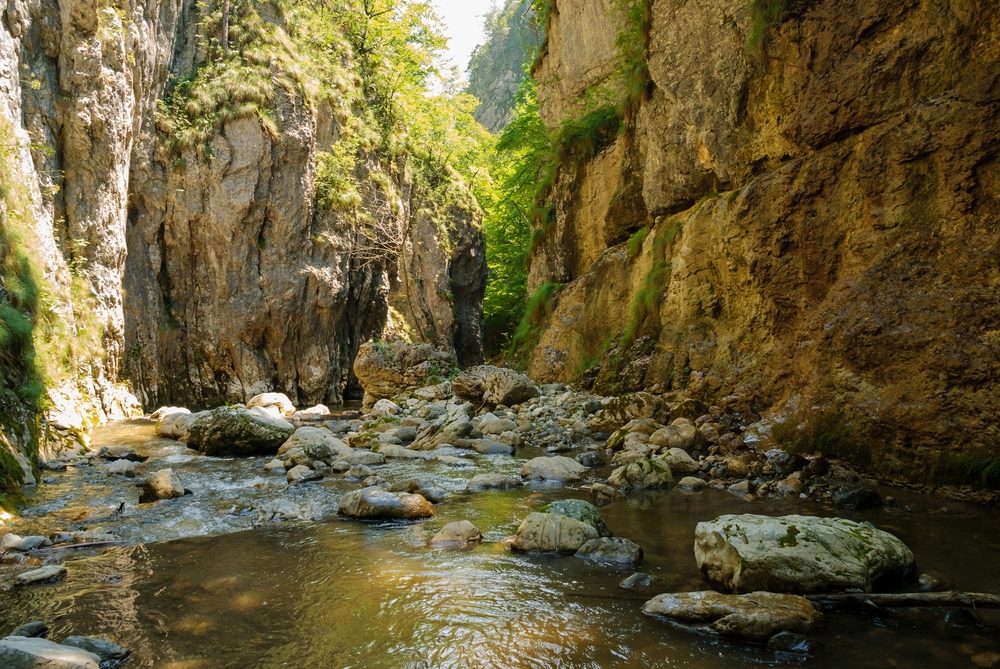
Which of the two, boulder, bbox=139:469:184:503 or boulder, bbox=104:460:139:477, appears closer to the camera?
boulder, bbox=139:469:184:503

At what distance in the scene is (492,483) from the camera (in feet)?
20.9

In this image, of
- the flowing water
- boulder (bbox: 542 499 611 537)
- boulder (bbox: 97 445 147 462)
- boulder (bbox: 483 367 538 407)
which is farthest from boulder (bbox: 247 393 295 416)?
boulder (bbox: 542 499 611 537)

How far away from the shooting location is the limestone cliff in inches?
467

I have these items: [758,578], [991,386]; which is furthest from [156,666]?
[991,386]

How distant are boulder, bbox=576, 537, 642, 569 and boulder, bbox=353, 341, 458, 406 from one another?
11.6 m

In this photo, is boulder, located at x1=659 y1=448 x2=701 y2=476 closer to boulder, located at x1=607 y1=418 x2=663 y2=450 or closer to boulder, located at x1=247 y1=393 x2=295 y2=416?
boulder, located at x1=607 y1=418 x2=663 y2=450

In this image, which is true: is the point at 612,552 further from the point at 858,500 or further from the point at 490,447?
the point at 490,447

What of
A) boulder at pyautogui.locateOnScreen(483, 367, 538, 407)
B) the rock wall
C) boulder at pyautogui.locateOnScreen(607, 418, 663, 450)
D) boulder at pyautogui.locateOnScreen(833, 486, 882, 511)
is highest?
the rock wall

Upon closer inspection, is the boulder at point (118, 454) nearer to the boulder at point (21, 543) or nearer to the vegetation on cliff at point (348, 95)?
the boulder at point (21, 543)

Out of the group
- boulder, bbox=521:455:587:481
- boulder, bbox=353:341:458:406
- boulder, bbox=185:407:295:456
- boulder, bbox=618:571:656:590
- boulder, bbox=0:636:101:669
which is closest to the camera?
boulder, bbox=0:636:101:669

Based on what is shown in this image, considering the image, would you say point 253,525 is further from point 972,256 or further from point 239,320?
point 239,320

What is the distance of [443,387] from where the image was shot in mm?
14484

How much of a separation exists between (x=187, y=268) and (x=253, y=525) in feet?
51.2

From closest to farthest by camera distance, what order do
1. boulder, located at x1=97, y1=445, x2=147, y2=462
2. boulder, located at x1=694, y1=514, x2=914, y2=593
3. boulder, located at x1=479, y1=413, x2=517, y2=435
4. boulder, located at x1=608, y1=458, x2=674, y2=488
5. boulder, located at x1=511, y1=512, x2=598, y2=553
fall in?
boulder, located at x1=694, y1=514, x2=914, y2=593 → boulder, located at x1=511, y1=512, x2=598, y2=553 → boulder, located at x1=608, y1=458, x2=674, y2=488 → boulder, located at x1=97, y1=445, x2=147, y2=462 → boulder, located at x1=479, y1=413, x2=517, y2=435
